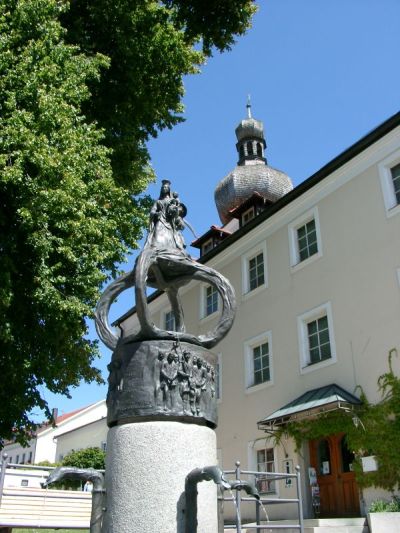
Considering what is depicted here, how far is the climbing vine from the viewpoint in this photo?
11.6 m

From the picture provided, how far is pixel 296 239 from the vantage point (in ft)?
55.6

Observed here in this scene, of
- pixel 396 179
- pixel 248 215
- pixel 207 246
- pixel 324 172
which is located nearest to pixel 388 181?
pixel 396 179

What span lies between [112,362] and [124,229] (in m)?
7.40

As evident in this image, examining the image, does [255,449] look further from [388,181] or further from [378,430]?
[388,181]

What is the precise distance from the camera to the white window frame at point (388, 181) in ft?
44.8

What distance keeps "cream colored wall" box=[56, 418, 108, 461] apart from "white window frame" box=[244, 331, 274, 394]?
1971 centimetres

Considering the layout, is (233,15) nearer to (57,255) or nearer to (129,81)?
(129,81)

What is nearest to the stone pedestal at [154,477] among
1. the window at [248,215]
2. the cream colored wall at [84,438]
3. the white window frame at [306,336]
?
the white window frame at [306,336]

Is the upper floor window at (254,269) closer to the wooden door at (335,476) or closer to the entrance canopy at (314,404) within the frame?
the entrance canopy at (314,404)

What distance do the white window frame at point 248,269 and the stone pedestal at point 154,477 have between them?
13099 millimetres

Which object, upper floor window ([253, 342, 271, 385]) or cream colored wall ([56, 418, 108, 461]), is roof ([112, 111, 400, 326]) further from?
cream colored wall ([56, 418, 108, 461])

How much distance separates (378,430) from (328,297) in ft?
12.9

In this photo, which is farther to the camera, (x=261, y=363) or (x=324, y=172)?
(x=261, y=363)

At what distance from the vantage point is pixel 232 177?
3488cm
